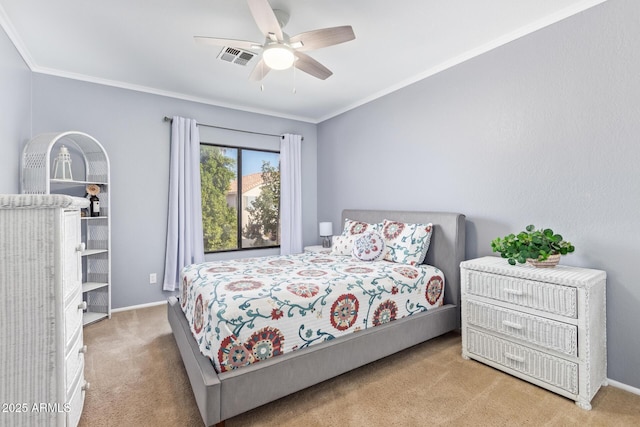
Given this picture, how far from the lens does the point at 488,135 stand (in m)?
2.77

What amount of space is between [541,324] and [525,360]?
0.93 ft

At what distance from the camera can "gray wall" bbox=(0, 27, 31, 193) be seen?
7.88 ft

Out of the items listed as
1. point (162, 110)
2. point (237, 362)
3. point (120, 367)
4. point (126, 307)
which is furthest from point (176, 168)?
point (237, 362)

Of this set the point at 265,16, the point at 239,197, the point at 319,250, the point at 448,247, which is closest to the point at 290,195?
the point at 239,197

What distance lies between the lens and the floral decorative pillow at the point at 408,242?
2902mm

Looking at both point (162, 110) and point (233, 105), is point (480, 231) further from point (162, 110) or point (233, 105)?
point (162, 110)

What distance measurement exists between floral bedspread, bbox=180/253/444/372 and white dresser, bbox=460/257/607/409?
46 cm

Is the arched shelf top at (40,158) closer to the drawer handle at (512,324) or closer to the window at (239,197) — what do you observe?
the window at (239,197)

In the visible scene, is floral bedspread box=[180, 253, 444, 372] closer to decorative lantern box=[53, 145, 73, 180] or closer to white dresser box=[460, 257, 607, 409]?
white dresser box=[460, 257, 607, 409]

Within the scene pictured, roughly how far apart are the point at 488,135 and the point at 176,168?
11.3 ft

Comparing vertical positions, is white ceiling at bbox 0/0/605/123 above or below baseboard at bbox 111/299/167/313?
above

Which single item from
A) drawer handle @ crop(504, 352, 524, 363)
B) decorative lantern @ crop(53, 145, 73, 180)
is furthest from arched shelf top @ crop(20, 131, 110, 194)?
drawer handle @ crop(504, 352, 524, 363)

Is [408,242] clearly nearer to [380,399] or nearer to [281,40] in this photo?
[380,399]

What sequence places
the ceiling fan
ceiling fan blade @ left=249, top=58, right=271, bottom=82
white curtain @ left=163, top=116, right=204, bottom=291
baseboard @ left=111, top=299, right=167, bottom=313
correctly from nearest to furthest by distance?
the ceiling fan < ceiling fan blade @ left=249, top=58, right=271, bottom=82 < baseboard @ left=111, top=299, right=167, bottom=313 < white curtain @ left=163, top=116, right=204, bottom=291
